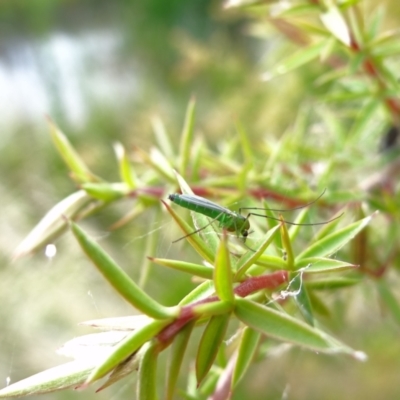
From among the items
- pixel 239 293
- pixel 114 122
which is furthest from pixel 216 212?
pixel 114 122

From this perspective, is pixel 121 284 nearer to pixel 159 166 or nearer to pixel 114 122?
pixel 159 166

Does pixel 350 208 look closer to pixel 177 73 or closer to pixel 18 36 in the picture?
pixel 177 73

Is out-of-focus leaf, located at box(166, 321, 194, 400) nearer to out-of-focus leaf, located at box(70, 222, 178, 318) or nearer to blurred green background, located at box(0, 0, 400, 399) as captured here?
out-of-focus leaf, located at box(70, 222, 178, 318)

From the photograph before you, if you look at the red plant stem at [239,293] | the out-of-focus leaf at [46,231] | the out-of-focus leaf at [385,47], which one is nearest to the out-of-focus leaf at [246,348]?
the red plant stem at [239,293]

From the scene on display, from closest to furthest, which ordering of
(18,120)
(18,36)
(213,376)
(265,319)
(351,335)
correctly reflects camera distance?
(265,319)
(213,376)
(351,335)
(18,120)
(18,36)

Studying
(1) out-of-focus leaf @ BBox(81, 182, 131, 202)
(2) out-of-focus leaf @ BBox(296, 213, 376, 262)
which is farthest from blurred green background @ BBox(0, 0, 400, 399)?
(2) out-of-focus leaf @ BBox(296, 213, 376, 262)

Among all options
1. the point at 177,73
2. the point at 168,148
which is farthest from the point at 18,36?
the point at 168,148
